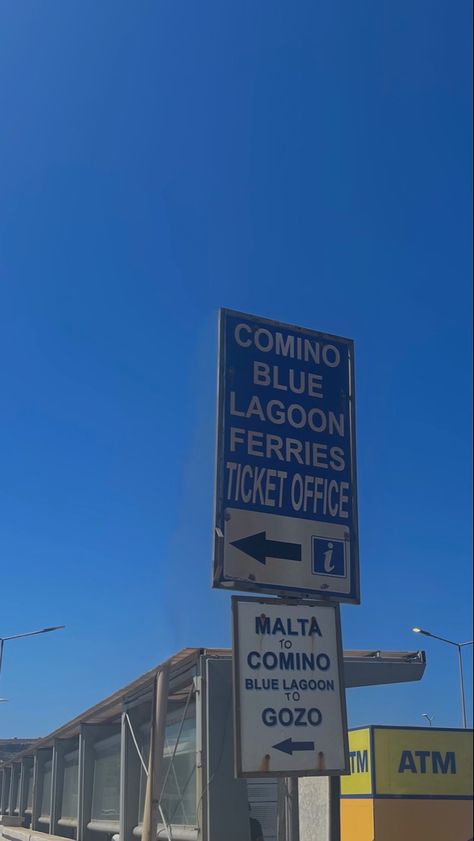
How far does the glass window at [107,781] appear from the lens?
64.0 feet

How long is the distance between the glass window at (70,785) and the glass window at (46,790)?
329cm

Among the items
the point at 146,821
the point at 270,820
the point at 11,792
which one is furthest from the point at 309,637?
the point at 11,792

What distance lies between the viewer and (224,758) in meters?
12.4

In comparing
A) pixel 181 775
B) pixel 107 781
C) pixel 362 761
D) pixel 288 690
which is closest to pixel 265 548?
pixel 288 690

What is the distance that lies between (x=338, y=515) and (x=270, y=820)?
889 centimetres

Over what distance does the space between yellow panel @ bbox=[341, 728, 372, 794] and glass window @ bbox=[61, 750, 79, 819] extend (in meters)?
16.3

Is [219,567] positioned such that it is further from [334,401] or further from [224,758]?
[224,758]

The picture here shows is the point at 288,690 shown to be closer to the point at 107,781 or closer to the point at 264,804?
the point at 264,804

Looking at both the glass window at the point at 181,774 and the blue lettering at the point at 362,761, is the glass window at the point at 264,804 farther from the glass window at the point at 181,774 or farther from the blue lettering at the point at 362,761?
the blue lettering at the point at 362,761

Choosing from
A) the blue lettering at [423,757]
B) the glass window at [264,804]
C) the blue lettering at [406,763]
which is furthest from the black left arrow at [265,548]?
the glass window at [264,804]

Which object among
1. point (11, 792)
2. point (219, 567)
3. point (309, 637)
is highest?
point (219, 567)

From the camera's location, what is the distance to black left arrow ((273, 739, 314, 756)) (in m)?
5.88

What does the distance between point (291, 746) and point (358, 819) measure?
5784 mm

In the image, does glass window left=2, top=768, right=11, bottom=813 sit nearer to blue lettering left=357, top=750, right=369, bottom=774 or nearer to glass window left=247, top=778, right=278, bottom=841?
glass window left=247, top=778, right=278, bottom=841
